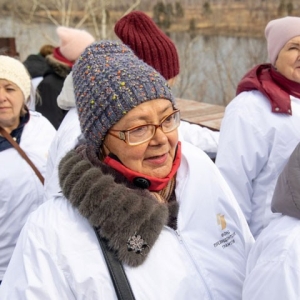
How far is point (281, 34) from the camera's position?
2.57 metres

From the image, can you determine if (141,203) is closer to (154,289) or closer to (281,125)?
(154,289)

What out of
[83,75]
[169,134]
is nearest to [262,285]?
[169,134]

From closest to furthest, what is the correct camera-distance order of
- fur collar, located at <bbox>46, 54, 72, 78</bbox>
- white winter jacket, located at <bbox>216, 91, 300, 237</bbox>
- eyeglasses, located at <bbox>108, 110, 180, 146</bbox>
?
eyeglasses, located at <bbox>108, 110, 180, 146</bbox> → white winter jacket, located at <bbox>216, 91, 300, 237</bbox> → fur collar, located at <bbox>46, 54, 72, 78</bbox>

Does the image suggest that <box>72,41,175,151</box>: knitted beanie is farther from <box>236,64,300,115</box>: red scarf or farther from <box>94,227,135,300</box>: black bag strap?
<box>236,64,300,115</box>: red scarf

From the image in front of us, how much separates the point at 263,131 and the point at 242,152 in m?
0.15

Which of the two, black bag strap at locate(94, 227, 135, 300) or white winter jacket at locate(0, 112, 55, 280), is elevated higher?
black bag strap at locate(94, 227, 135, 300)

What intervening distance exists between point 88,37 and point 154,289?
133 inches

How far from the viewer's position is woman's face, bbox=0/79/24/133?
106 inches

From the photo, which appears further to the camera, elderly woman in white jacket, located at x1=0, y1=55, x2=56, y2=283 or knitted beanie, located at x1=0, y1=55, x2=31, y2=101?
knitted beanie, located at x1=0, y1=55, x2=31, y2=101

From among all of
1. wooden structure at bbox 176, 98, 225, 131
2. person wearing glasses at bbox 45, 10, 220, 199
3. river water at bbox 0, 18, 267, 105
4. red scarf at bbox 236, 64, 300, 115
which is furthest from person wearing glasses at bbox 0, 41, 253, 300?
river water at bbox 0, 18, 267, 105

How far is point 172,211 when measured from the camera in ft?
5.30

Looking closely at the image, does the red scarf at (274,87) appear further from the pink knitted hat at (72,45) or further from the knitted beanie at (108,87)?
the pink knitted hat at (72,45)

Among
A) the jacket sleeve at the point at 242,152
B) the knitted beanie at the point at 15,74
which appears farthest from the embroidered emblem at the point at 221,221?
the knitted beanie at the point at 15,74

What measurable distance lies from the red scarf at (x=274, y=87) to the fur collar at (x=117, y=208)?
Answer: 45.4 inches
